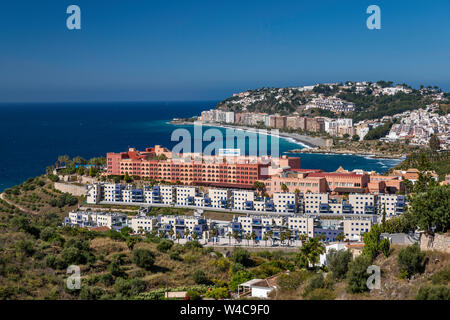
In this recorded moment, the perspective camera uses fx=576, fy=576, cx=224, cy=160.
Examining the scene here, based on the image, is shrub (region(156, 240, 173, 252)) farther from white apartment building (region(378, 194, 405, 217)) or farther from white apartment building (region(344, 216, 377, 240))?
white apartment building (region(378, 194, 405, 217))

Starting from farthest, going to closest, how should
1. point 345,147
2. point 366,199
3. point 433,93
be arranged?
point 433,93, point 345,147, point 366,199

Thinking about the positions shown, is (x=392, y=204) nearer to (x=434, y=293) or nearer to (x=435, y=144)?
(x=434, y=293)

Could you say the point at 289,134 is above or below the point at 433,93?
below

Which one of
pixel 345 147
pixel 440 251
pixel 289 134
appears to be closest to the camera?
pixel 440 251

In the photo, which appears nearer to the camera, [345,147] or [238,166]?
[238,166]

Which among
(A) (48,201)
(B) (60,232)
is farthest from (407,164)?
(B) (60,232)

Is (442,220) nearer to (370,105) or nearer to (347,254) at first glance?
(347,254)

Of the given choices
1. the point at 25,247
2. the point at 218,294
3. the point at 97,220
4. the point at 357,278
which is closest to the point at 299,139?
the point at 97,220

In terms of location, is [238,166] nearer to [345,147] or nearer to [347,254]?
[347,254]
